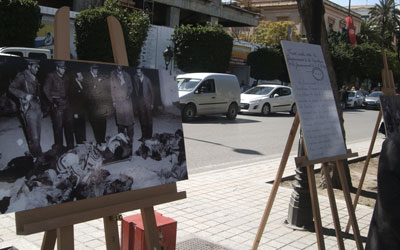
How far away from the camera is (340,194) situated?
674 cm

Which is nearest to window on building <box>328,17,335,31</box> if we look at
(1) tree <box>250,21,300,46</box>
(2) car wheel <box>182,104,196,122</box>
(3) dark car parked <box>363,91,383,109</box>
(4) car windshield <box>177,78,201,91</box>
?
(1) tree <box>250,21,300,46</box>

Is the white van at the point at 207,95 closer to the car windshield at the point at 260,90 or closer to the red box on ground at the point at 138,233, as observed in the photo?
the car windshield at the point at 260,90

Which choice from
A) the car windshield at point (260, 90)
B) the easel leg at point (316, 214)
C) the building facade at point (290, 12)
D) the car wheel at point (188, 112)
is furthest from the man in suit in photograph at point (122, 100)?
the building facade at point (290, 12)

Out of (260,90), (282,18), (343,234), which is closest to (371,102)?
(260,90)

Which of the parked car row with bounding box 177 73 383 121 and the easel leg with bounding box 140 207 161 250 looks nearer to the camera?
the easel leg with bounding box 140 207 161 250

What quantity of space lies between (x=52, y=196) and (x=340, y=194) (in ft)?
17.4

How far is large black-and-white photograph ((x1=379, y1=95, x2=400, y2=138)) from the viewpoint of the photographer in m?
4.53

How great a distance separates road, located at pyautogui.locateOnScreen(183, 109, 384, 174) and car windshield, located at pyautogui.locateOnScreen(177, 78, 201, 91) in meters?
1.39

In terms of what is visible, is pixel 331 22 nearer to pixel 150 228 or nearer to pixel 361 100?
pixel 361 100

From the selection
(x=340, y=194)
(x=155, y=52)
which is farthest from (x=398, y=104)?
(x=155, y=52)

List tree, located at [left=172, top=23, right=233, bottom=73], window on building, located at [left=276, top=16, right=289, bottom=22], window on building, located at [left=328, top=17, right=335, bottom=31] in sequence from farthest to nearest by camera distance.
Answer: window on building, located at [left=328, top=17, right=335, bottom=31]
window on building, located at [left=276, top=16, right=289, bottom=22]
tree, located at [left=172, top=23, right=233, bottom=73]

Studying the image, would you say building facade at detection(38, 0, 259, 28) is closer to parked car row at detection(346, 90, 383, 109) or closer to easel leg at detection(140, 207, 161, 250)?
parked car row at detection(346, 90, 383, 109)

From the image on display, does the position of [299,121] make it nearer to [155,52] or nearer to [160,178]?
[160,178]

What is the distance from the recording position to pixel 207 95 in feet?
57.9
